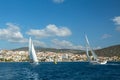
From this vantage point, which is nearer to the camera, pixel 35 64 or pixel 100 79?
pixel 100 79

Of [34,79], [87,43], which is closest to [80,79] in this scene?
[34,79]

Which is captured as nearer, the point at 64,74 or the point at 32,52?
the point at 64,74

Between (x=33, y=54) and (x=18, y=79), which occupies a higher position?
(x=33, y=54)

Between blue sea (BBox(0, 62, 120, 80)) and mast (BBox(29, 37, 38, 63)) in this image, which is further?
mast (BBox(29, 37, 38, 63))

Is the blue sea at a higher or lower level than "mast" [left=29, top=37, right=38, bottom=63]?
lower

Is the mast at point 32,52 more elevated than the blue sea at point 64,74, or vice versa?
the mast at point 32,52

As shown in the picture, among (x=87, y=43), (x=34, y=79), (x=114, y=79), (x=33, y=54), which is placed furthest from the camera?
(x=33, y=54)

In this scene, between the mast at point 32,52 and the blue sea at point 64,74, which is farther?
the mast at point 32,52

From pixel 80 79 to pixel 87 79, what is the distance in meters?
1.71

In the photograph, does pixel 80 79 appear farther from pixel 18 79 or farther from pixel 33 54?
pixel 33 54

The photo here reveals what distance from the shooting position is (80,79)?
70.0m

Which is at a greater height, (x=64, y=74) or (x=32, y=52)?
(x=32, y=52)

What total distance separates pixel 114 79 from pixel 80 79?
27.5 feet

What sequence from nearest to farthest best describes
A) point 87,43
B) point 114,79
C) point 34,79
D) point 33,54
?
point 114,79, point 34,79, point 87,43, point 33,54
